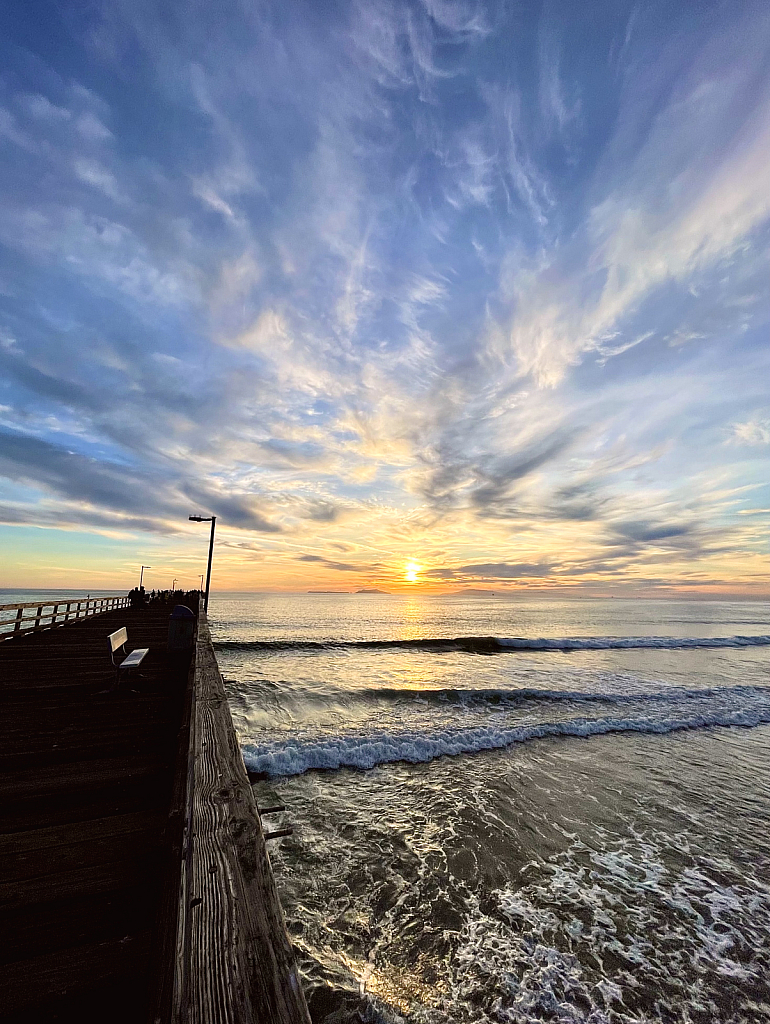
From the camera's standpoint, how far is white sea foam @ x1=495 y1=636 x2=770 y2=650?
111 feet

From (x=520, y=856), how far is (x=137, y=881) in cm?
551

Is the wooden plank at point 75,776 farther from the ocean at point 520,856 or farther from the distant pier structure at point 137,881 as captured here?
the ocean at point 520,856

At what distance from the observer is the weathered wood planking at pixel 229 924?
136 centimetres

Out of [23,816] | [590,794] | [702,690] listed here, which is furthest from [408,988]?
[702,690]

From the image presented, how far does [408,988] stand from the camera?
161 inches

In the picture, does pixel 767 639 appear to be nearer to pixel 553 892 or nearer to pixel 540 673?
pixel 540 673

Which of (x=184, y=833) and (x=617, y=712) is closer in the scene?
(x=184, y=833)

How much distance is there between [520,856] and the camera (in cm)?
620

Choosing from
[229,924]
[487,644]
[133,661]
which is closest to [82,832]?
[229,924]

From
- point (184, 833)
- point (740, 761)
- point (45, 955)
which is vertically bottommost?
point (740, 761)

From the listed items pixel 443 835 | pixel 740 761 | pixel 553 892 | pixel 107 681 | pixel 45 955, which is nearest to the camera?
pixel 45 955

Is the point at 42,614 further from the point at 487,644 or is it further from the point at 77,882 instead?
the point at 487,644

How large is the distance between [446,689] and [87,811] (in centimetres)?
1496

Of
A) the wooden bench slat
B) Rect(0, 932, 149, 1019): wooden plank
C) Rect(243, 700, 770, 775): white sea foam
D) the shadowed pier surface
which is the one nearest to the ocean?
Rect(243, 700, 770, 775): white sea foam
